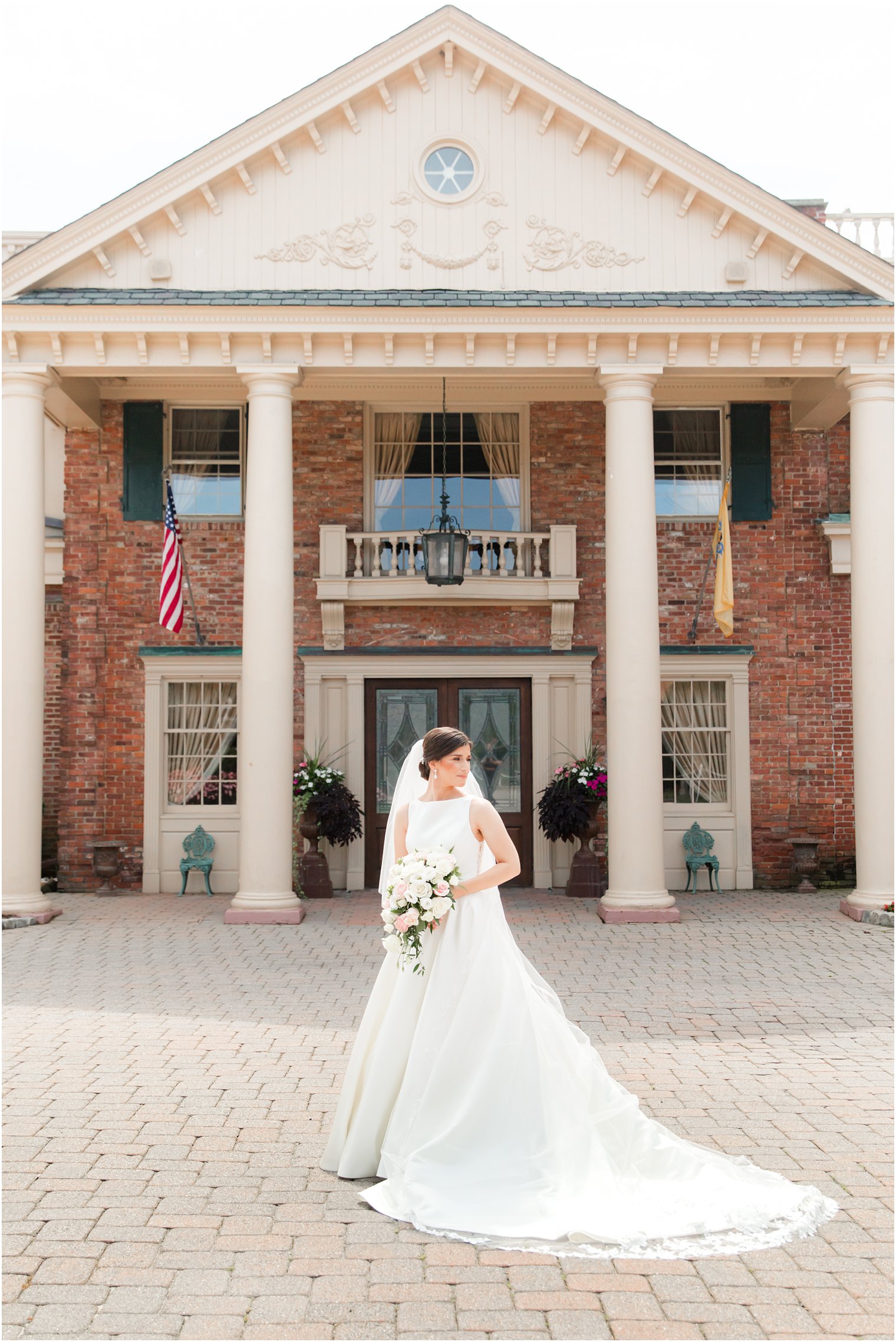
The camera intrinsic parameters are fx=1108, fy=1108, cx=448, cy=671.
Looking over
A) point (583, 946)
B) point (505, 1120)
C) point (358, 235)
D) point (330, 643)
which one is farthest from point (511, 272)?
point (505, 1120)

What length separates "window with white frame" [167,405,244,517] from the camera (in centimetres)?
1403

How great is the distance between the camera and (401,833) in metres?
5.12

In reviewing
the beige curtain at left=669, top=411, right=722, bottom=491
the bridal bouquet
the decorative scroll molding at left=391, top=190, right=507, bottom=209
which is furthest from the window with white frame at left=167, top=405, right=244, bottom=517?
the bridal bouquet

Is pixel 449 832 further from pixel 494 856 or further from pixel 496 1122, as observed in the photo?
pixel 496 1122

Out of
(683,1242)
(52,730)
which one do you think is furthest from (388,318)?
(683,1242)

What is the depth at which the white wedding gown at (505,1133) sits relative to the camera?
4.12 m

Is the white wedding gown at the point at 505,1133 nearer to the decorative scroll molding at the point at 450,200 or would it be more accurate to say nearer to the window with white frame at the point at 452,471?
the decorative scroll molding at the point at 450,200

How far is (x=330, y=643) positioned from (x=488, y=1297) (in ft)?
34.2

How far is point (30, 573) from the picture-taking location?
11.5m

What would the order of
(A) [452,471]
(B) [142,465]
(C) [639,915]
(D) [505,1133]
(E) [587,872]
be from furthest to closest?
(A) [452,471], (B) [142,465], (E) [587,872], (C) [639,915], (D) [505,1133]

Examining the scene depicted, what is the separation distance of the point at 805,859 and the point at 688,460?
521 centimetres

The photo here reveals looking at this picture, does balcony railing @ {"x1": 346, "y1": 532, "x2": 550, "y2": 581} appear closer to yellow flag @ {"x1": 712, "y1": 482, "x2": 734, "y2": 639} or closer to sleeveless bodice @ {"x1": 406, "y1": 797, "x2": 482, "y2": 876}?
yellow flag @ {"x1": 712, "y1": 482, "x2": 734, "y2": 639}

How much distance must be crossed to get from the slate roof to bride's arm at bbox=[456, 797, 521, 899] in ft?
25.3

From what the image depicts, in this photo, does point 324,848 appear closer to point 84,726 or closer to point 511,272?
point 84,726
